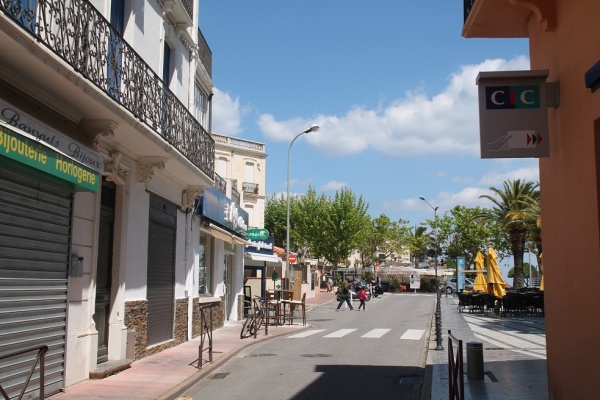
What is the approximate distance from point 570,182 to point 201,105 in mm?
13996

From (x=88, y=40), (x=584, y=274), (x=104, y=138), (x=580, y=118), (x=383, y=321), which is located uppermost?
(x=88, y=40)

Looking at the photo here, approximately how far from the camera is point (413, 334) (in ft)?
66.5

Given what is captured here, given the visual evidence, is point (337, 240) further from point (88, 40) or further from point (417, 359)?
point (88, 40)

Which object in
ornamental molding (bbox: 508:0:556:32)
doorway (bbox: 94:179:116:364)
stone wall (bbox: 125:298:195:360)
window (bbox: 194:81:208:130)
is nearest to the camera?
ornamental molding (bbox: 508:0:556:32)

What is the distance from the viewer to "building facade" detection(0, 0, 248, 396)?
7.66 metres

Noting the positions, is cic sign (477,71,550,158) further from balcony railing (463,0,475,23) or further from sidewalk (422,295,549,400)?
sidewalk (422,295,549,400)

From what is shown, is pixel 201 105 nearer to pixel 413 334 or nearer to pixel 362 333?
pixel 362 333

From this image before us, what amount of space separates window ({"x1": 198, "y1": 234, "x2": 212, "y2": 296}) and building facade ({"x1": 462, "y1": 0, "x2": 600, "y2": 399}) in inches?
506

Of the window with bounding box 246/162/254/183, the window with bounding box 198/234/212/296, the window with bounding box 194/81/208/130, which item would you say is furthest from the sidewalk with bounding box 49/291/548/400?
the window with bounding box 246/162/254/183

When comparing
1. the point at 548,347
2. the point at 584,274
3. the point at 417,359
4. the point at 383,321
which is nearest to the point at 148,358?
the point at 417,359

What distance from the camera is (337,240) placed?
189 ft

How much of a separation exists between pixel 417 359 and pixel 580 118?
8.91m

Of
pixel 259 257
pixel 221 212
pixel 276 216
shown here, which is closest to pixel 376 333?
pixel 221 212

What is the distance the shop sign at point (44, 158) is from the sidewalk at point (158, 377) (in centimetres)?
302
